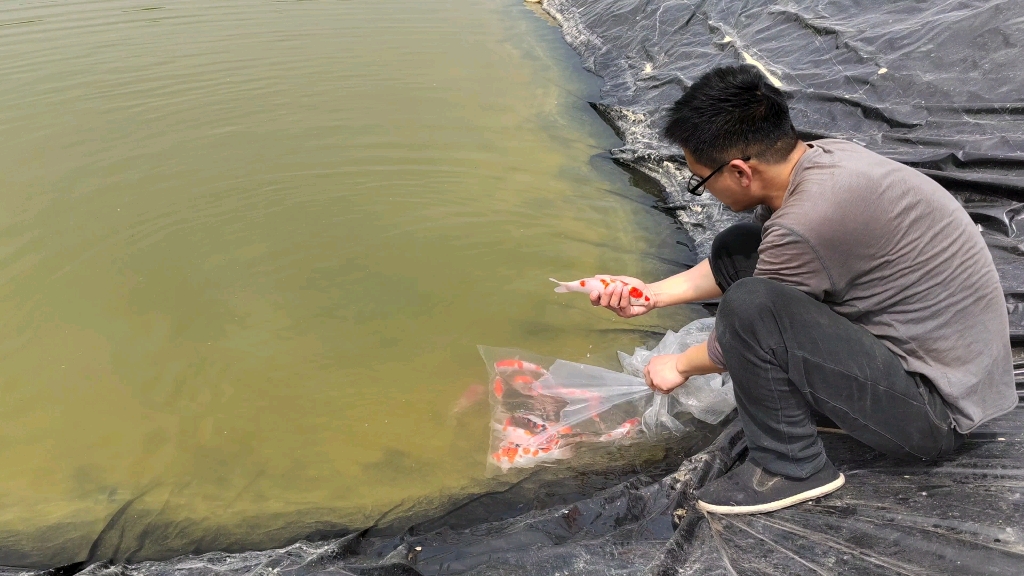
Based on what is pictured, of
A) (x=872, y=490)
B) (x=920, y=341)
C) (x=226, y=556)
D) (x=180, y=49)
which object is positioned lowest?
(x=872, y=490)

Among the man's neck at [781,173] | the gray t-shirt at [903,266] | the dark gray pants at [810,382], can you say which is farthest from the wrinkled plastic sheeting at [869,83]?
the man's neck at [781,173]

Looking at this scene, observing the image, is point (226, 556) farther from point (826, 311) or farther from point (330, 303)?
point (826, 311)

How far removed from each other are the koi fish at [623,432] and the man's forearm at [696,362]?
51cm

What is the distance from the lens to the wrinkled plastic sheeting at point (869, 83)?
9.52 feet

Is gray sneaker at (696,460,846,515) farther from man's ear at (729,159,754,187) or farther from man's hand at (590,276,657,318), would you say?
man's ear at (729,159,754,187)

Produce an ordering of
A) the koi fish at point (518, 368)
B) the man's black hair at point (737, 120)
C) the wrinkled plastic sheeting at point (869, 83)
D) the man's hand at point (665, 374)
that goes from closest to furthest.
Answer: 1. the man's black hair at point (737, 120)
2. the man's hand at point (665, 374)
3. the koi fish at point (518, 368)
4. the wrinkled plastic sheeting at point (869, 83)

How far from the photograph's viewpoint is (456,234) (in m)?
3.76

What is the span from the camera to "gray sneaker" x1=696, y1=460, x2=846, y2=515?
1.82 meters

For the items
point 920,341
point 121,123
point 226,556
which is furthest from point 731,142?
point 121,123

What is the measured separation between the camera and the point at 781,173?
1788mm

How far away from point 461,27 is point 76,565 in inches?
245

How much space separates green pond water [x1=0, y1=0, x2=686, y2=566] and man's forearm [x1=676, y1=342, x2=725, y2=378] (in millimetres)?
809

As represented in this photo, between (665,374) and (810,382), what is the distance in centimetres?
46

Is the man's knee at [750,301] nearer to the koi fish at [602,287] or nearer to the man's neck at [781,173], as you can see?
Answer: the man's neck at [781,173]
